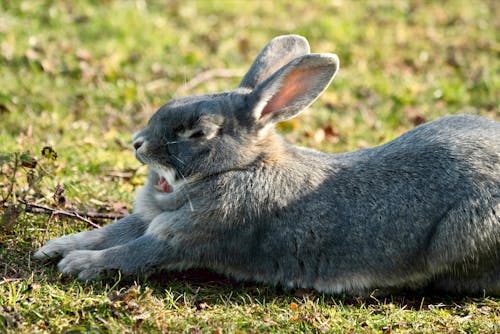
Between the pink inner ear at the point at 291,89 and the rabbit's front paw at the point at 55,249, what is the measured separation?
1570 millimetres

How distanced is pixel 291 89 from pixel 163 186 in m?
1.11

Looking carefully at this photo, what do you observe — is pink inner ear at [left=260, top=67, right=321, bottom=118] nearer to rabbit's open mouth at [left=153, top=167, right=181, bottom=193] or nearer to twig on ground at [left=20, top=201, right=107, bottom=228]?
rabbit's open mouth at [left=153, top=167, right=181, bottom=193]

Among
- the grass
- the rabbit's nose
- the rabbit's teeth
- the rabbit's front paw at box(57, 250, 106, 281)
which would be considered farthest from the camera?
the rabbit's teeth

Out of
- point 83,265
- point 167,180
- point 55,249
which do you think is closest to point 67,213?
point 55,249

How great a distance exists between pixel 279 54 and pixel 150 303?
219cm

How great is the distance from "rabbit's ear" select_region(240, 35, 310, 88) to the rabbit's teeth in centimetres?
A: 91

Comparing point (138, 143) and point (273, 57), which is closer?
point (138, 143)

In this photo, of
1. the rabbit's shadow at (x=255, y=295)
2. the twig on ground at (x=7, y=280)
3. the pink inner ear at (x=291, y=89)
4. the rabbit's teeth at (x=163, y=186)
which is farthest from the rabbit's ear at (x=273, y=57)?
the twig on ground at (x=7, y=280)

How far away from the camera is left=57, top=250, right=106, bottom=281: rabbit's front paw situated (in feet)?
17.6

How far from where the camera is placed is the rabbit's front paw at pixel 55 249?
5.61 metres

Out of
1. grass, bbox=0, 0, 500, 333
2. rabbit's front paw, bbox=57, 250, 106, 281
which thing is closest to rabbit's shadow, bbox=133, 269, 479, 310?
grass, bbox=0, 0, 500, 333

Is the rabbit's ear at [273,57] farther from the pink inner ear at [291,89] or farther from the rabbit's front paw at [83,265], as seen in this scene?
the rabbit's front paw at [83,265]

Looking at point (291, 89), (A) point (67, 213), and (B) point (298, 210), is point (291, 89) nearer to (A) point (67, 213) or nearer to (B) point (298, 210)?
(B) point (298, 210)

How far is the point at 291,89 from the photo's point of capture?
563cm
